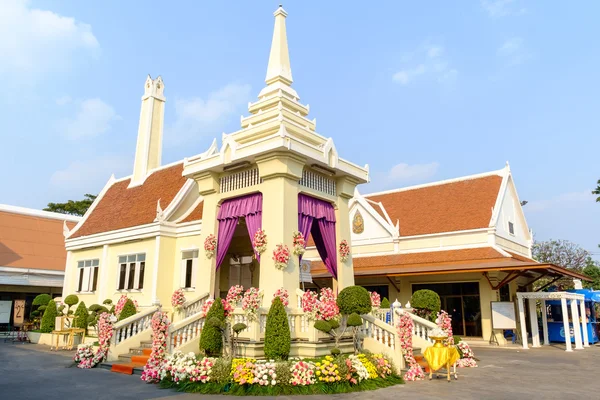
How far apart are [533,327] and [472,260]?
336 cm

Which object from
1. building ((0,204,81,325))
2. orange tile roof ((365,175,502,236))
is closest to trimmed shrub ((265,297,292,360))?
orange tile roof ((365,175,502,236))

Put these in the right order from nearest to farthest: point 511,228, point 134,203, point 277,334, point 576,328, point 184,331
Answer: point 277,334 < point 184,331 < point 576,328 < point 134,203 < point 511,228

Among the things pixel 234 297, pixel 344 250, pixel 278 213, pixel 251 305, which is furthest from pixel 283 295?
pixel 344 250

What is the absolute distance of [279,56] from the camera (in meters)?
14.0

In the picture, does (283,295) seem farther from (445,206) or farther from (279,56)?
(445,206)

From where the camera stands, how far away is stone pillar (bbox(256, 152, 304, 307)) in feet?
33.7

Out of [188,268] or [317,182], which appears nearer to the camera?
[317,182]

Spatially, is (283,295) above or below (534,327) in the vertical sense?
above

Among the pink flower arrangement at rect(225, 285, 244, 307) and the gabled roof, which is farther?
the gabled roof

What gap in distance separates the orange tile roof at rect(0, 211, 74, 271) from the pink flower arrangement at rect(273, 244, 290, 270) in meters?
18.6

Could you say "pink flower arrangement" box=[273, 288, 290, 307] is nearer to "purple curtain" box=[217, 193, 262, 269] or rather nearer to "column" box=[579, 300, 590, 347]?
"purple curtain" box=[217, 193, 262, 269]

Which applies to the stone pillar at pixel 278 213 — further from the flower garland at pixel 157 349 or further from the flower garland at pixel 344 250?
the flower garland at pixel 157 349

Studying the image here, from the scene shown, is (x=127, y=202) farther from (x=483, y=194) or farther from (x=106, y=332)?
(x=483, y=194)

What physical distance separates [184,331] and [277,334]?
108 inches
